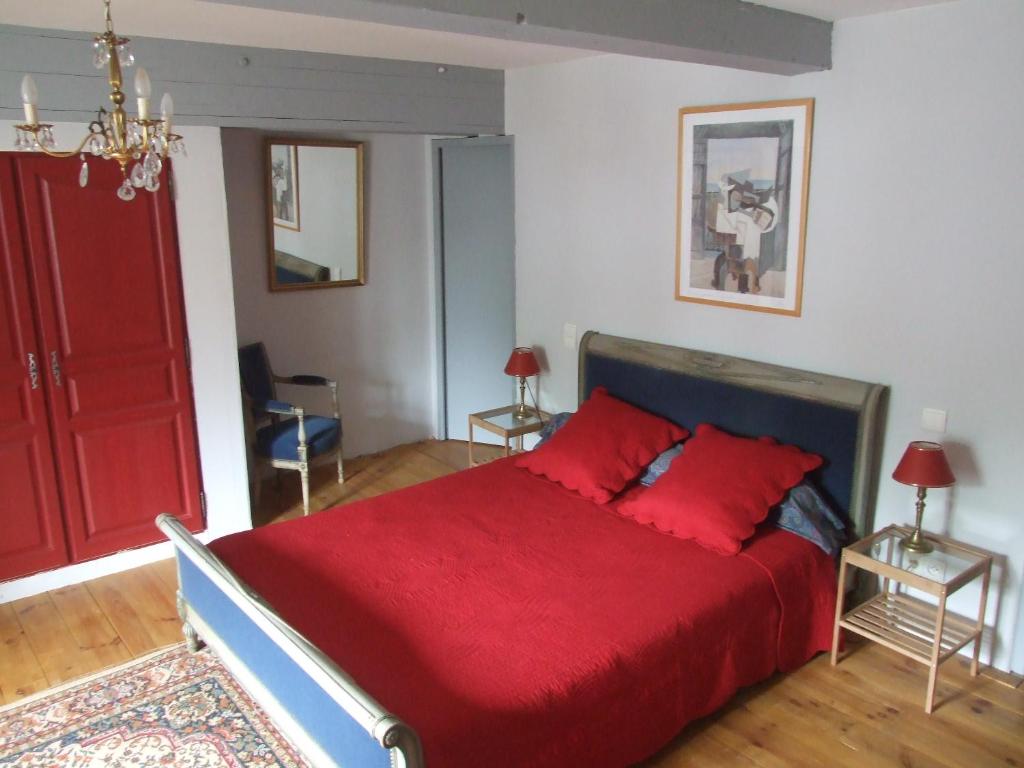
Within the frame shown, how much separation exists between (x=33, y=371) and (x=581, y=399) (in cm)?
247

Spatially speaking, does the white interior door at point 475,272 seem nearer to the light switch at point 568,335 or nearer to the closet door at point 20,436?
the light switch at point 568,335

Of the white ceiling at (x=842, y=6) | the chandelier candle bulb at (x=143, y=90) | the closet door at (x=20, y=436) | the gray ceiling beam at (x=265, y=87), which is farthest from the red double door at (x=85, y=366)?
the white ceiling at (x=842, y=6)

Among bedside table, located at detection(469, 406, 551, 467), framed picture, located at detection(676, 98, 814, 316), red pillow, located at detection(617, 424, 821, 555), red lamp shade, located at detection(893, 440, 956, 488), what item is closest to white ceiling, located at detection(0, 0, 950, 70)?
framed picture, located at detection(676, 98, 814, 316)

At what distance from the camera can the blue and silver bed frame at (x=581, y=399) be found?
6.63ft

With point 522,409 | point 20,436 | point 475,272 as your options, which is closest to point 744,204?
point 522,409

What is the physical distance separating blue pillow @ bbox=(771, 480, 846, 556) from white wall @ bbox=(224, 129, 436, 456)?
285 centimetres

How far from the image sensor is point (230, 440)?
3.96m

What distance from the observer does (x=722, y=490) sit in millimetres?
3055

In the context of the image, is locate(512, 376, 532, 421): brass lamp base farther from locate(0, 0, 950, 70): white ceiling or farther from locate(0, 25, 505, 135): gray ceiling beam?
locate(0, 0, 950, 70): white ceiling

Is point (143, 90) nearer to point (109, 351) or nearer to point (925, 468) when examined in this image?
point (109, 351)

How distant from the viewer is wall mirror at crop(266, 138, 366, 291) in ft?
14.8

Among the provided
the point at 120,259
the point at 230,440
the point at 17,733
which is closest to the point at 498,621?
the point at 17,733

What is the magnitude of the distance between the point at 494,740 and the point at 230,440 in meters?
2.41

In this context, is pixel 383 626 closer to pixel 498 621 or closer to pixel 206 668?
pixel 498 621
